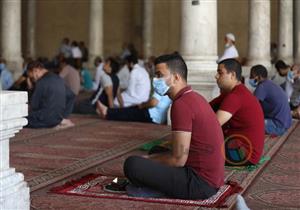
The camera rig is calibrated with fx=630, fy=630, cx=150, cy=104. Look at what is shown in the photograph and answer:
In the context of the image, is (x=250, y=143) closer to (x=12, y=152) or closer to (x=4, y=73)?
(x=12, y=152)

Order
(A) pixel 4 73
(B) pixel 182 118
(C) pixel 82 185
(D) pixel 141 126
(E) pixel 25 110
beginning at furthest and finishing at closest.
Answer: (A) pixel 4 73 → (D) pixel 141 126 → (C) pixel 82 185 → (B) pixel 182 118 → (E) pixel 25 110

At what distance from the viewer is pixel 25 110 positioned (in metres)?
3.48

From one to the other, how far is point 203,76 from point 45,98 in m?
2.19

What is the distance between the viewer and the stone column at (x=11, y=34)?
13.7 m

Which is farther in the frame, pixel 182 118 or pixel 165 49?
pixel 165 49

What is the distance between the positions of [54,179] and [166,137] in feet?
8.98

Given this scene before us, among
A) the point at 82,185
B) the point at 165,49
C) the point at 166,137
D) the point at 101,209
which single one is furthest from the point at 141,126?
the point at 165,49

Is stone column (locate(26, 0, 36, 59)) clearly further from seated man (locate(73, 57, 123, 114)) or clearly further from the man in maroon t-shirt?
the man in maroon t-shirt

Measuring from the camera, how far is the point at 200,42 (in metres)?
8.62

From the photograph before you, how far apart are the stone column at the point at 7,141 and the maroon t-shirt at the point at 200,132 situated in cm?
107

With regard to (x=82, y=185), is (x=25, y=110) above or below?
above

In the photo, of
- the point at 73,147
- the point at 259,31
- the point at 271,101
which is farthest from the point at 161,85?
the point at 259,31

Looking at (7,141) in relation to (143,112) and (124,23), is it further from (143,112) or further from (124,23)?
(124,23)

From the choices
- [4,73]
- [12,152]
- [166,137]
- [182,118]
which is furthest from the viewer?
[4,73]
